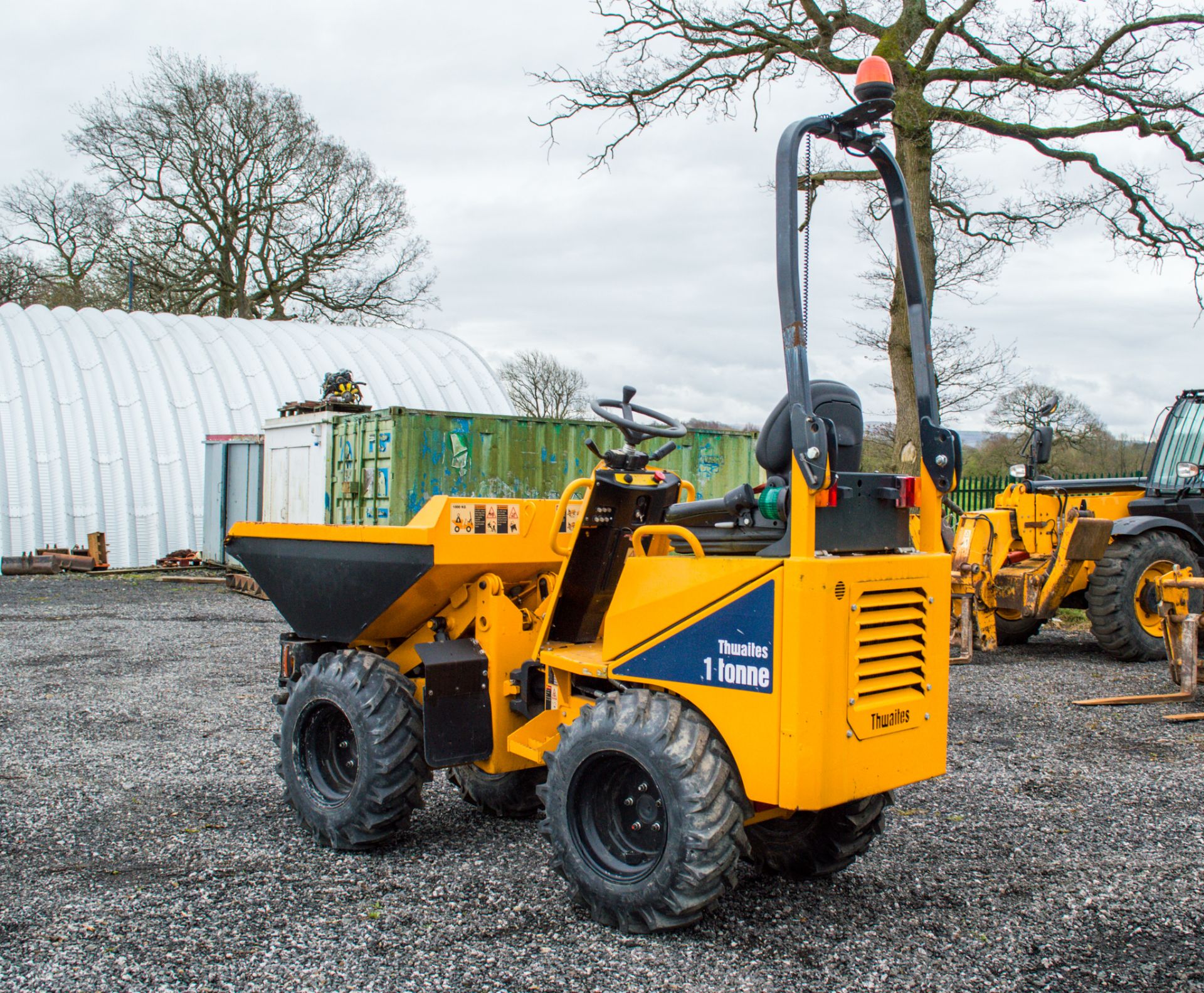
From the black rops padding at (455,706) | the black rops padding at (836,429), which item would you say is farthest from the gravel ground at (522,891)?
the black rops padding at (836,429)

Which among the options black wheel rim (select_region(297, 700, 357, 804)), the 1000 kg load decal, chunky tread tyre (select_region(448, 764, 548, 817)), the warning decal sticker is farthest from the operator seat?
black wheel rim (select_region(297, 700, 357, 804))

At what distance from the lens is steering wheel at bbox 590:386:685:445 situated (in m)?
4.13

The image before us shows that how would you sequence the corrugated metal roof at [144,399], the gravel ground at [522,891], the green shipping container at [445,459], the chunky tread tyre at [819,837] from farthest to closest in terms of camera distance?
the corrugated metal roof at [144,399] → the green shipping container at [445,459] → the chunky tread tyre at [819,837] → the gravel ground at [522,891]

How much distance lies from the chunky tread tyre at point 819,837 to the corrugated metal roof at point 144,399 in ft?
60.1

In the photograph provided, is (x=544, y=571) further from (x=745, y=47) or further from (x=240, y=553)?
(x=745, y=47)

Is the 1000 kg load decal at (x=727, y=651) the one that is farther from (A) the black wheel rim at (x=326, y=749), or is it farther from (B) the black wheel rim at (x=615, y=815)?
(A) the black wheel rim at (x=326, y=749)

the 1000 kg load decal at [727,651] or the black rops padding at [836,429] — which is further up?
the black rops padding at [836,429]

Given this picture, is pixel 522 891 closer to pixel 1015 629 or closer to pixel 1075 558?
pixel 1075 558

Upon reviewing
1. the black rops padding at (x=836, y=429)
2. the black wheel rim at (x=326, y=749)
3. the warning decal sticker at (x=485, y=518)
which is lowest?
the black wheel rim at (x=326, y=749)

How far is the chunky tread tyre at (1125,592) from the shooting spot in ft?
32.2

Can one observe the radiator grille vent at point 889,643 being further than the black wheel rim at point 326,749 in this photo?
No

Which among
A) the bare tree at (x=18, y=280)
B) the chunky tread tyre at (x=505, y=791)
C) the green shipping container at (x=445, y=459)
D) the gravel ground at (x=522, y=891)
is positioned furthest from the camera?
the bare tree at (x=18, y=280)

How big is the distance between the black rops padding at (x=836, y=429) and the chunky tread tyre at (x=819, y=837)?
4.27 feet

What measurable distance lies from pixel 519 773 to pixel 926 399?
2.60 m
